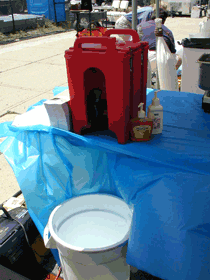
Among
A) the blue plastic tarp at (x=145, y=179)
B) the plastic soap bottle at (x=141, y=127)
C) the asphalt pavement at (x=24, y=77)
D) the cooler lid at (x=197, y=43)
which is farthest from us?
the asphalt pavement at (x=24, y=77)

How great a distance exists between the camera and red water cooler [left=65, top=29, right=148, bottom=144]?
3.99 ft

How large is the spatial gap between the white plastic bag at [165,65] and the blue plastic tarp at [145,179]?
1.24 meters

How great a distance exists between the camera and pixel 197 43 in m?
2.75

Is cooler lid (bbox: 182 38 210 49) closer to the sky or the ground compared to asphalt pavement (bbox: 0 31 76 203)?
closer to the sky

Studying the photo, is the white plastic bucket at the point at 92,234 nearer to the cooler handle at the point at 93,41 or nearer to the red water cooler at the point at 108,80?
the red water cooler at the point at 108,80

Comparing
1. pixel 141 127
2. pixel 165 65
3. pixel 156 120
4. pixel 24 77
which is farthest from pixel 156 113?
pixel 24 77

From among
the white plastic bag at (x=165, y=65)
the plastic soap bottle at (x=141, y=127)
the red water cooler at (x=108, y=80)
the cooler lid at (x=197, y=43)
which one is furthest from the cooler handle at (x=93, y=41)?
the cooler lid at (x=197, y=43)

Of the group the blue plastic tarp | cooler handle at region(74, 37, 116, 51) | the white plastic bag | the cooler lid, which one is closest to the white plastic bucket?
the blue plastic tarp

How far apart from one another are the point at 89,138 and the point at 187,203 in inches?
23.1

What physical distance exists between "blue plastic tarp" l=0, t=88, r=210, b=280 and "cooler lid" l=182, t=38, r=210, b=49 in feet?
4.52

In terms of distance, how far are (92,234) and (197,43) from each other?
2.27 meters

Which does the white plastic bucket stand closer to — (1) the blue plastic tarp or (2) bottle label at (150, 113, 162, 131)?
(1) the blue plastic tarp

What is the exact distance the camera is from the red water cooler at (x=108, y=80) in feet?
3.99

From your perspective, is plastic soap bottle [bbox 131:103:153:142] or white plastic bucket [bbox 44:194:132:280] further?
plastic soap bottle [bbox 131:103:153:142]
